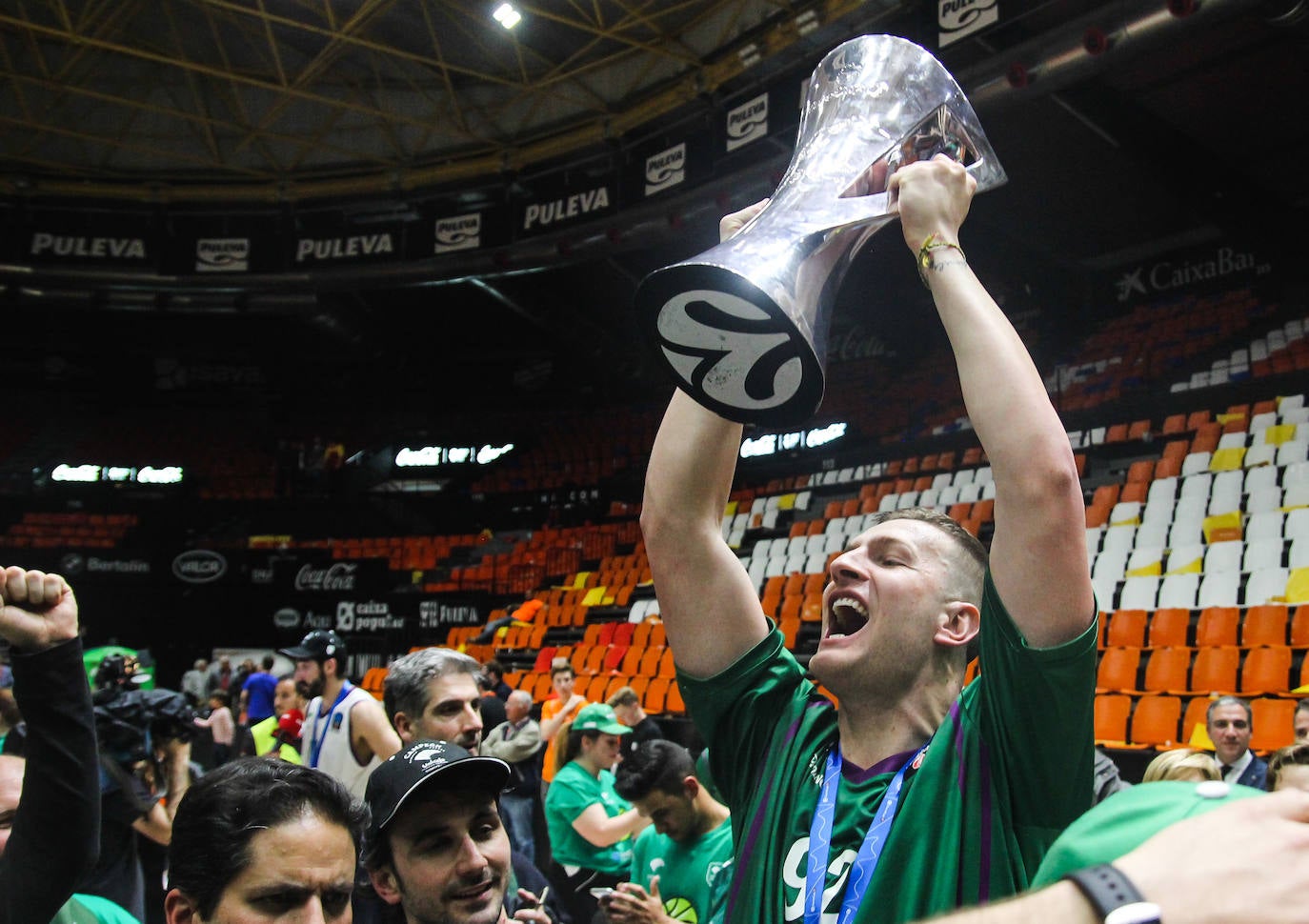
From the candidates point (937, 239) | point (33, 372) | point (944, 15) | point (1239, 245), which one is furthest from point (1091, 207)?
point (33, 372)

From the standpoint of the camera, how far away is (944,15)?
10.7 m

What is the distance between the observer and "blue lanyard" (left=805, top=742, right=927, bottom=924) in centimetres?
134

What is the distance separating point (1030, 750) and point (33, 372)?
26.5m

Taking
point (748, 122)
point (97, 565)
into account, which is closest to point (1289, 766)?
point (748, 122)

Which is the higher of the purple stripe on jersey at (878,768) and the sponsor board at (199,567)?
the sponsor board at (199,567)

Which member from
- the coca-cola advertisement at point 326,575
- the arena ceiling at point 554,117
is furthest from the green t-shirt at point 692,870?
the coca-cola advertisement at point 326,575

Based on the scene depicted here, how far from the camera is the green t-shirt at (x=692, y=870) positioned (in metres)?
3.15

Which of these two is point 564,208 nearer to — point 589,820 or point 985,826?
point 589,820

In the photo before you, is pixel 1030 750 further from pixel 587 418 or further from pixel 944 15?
pixel 587 418

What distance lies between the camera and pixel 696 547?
1.67m

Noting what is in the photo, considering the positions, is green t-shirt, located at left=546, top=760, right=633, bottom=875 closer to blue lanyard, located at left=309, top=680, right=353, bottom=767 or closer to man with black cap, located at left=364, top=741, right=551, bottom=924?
blue lanyard, located at left=309, top=680, right=353, bottom=767

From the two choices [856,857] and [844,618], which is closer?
[856,857]

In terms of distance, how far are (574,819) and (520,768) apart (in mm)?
443

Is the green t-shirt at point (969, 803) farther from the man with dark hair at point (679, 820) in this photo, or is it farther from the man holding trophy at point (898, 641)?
the man with dark hair at point (679, 820)
